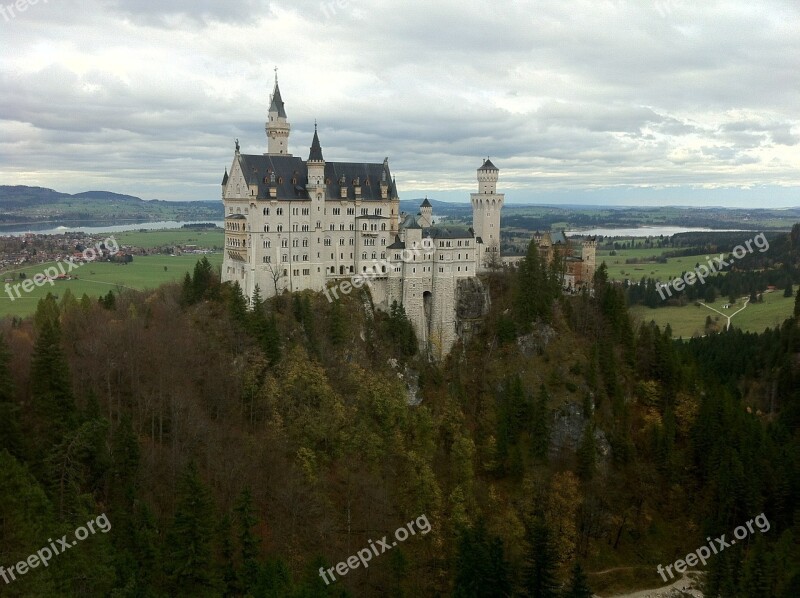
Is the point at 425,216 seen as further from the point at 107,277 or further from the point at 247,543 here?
the point at 107,277

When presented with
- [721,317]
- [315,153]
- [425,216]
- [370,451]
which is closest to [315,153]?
[315,153]

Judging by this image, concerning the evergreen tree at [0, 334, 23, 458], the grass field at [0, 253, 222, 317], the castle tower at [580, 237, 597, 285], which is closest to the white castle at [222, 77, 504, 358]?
the castle tower at [580, 237, 597, 285]

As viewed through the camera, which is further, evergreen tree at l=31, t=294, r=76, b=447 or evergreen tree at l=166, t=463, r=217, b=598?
evergreen tree at l=31, t=294, r=76, b=447

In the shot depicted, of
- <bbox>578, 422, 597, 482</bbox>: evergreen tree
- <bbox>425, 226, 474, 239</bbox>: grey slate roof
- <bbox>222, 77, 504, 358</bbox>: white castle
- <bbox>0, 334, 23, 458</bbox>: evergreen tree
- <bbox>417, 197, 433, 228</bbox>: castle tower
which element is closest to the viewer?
<bbox>0, 334, 23, 458</bbox>: evergreen tree

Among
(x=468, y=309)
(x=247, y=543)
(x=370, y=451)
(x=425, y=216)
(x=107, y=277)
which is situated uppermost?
(x=425, y=216)

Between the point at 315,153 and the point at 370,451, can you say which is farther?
the point at 315,153

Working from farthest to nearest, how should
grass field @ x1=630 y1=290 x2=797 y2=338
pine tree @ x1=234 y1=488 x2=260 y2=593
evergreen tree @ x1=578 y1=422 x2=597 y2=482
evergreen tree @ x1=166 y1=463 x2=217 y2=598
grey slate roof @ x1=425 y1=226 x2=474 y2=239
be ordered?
grass field @ x1=630 y1=290 x2=797 y2=338 < grey slate roof @ x1=425 y1=226 x2=474 y2=239 < evergreen tree @ x1=578 y1=422 x2=597 y2=482 < pine tree @ x1=234 y1=488 x2=260 y2=593 < evergreen tree @ x1=166 y1=463 x2=217 y2=598

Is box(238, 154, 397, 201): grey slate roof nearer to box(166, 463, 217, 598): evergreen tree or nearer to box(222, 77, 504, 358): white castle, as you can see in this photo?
box(222, 77, 504, 358): white castle
